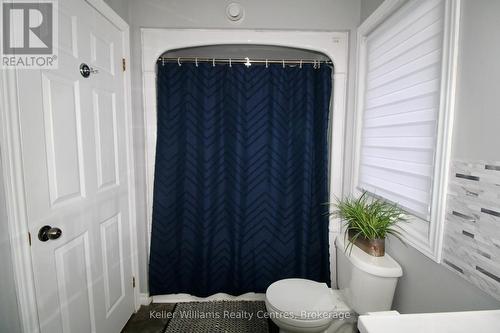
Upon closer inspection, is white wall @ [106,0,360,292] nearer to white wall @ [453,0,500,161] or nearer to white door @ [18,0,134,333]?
white door @ [18,0,134,333]

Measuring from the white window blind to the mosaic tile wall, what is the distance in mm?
152

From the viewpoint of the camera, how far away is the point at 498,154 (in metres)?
0.82

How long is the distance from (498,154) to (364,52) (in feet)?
3.78

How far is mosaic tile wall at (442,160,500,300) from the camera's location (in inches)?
32.1

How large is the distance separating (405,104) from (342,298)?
1134 mm

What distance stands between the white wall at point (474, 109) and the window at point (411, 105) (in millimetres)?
37

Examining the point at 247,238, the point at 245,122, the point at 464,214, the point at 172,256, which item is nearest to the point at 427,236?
the point at 464,214

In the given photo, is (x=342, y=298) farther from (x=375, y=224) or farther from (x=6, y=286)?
(x=6, y=286)

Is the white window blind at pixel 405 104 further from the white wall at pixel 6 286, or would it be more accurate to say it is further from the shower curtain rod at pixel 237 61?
the white wall at pixel 6 286

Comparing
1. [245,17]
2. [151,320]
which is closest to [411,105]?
[245,17]

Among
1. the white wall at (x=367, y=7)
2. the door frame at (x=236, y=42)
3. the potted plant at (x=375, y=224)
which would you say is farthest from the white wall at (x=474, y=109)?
the door frame at (x=236, y=42)

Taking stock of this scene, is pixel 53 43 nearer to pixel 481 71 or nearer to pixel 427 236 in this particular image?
pixel 481 71

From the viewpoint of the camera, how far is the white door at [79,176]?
100 cm

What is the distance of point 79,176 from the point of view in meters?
1.25
